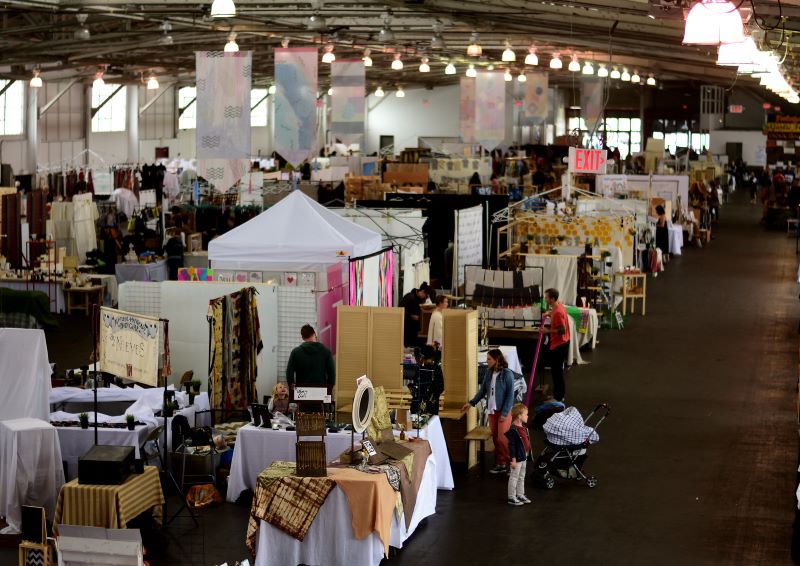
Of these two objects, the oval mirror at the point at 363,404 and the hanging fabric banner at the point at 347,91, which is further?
the hanging fabric banner at the point at 347,91

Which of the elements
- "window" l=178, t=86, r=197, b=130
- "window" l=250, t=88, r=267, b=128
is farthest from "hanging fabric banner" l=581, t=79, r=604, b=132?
"window" l=250, t=88, r=267, b=128

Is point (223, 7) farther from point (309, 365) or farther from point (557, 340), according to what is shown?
point (557, 340)

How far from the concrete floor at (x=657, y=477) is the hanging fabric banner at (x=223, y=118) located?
277 cm

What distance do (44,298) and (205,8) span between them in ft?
16.1

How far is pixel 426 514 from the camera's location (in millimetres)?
8625

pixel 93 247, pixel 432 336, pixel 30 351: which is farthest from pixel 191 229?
pixel 30 351

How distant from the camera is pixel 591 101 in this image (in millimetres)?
29969

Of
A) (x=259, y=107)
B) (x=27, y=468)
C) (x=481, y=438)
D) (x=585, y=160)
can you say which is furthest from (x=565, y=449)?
(x=259, y=107)

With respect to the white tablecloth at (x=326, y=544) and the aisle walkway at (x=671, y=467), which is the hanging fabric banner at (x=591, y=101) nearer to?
the aisle walkway at (x=671, y=467)

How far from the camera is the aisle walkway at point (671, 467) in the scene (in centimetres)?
812

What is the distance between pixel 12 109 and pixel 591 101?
14043 millimetres

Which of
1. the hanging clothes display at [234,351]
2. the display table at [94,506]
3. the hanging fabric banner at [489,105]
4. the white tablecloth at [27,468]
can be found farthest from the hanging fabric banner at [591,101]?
the display table at [94,506]

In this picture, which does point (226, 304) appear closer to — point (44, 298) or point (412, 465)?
point (412, 465)

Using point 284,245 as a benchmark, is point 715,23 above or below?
above
